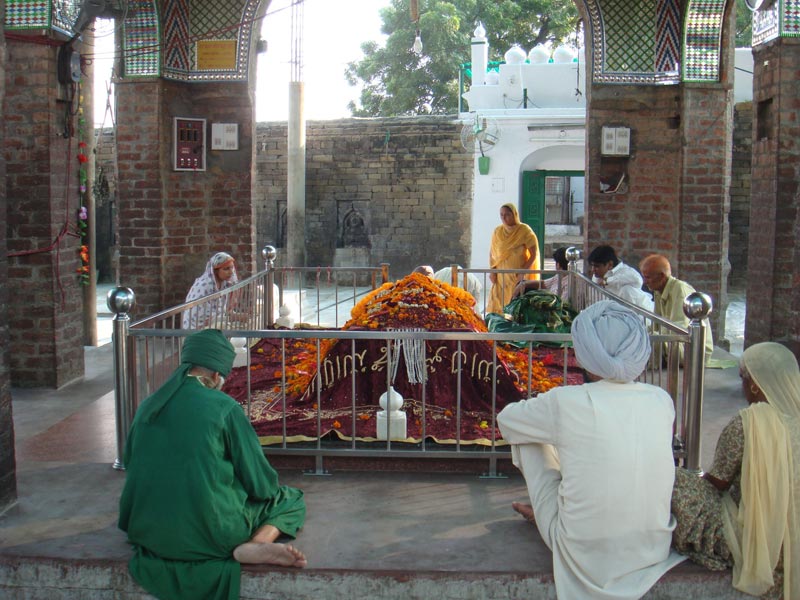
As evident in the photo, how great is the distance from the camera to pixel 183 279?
29.9 ft

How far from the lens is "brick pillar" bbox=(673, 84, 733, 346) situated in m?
8.76

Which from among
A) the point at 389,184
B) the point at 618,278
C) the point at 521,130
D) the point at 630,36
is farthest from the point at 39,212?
the point at 389,184

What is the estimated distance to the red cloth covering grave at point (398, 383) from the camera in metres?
4.94

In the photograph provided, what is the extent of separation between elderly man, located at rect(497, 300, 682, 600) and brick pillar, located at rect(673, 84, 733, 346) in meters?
5.93

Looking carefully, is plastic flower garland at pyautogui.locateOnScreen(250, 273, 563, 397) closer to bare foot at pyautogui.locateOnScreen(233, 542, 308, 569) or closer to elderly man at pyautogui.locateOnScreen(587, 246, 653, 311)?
elderly man at pyautogui.locateOnScreen(587, 246, 653, 311)

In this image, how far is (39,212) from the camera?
6840 mm

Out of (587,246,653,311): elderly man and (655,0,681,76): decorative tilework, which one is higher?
(655,0,681,76): decorative tilework

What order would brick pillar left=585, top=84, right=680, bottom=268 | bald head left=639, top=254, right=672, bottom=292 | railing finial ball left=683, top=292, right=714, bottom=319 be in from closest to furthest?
railing finial ball left=683, top=292, right=714, bottom=319 < bald head left=639, top=254, right=672, bottom=292 < brick pillar left=585, top=84, right=680, bottom=268

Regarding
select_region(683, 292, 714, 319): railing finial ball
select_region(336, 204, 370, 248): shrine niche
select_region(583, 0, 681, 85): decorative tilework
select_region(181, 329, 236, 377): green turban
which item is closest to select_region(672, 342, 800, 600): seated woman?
select_region(683, 292, 714, 319): railing finial ball

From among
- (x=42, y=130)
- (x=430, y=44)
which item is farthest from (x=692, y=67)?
(x=430, y=44)

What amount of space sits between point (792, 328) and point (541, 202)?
12646 millimetres

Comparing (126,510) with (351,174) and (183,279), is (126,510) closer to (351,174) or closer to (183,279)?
(183,279)

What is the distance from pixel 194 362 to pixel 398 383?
2.21 metres

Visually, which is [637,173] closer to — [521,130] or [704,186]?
[704,186]
